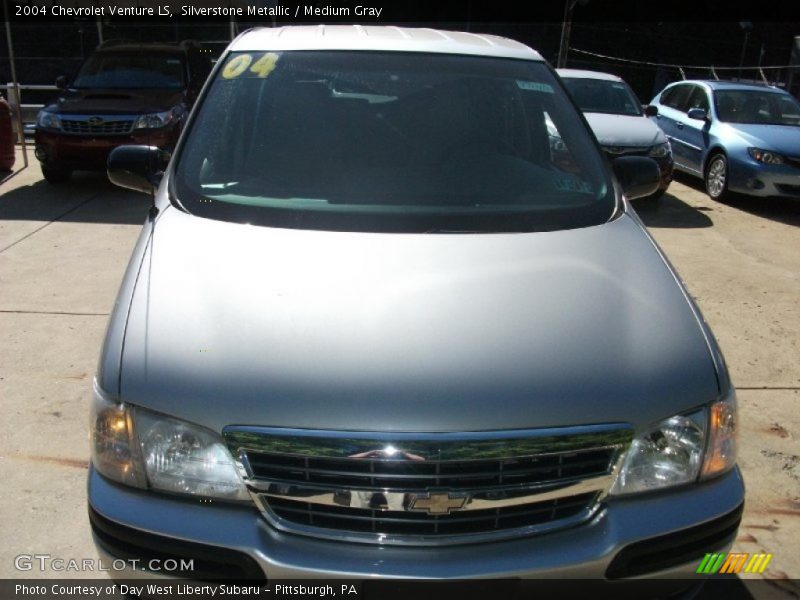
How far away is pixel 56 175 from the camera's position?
9297mm

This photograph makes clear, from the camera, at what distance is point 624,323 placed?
2242 millimetres

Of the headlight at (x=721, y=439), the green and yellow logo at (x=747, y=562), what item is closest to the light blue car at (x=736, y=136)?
the green and yellow logo at (x=747, y=562)

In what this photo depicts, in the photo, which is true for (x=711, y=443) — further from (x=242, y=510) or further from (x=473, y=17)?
(x=473, y=17)

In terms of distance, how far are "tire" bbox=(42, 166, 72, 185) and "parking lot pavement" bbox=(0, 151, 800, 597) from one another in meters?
0.12

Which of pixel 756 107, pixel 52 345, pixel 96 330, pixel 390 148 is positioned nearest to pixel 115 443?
pixel 390 148

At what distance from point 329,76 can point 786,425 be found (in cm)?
289

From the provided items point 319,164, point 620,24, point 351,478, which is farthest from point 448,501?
point 620,24

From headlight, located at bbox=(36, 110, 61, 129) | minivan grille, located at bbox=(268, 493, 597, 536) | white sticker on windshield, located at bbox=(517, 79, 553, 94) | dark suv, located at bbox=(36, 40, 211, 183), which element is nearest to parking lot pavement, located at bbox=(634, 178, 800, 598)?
minivan grille, located at bbox=(268, 493, 597, 536)

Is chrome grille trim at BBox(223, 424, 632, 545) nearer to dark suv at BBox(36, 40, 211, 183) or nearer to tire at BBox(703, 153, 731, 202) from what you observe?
dark suv at BBox(36, 40, 211, 183)

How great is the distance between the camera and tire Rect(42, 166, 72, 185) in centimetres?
920

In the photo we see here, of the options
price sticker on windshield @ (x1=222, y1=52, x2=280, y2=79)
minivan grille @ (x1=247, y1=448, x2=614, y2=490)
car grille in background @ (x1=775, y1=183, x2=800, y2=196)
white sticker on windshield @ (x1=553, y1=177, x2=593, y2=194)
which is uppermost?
price sticker on windshield @ (x1=222, y1=52, x2=280, y2=79)

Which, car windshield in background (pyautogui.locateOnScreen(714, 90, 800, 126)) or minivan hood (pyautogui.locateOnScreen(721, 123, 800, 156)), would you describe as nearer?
minivan hood (pyautogui.locateOnScreen(721, 123, 800, 156))

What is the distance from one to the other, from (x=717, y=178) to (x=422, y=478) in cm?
903

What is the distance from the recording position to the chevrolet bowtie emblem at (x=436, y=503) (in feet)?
6.30
